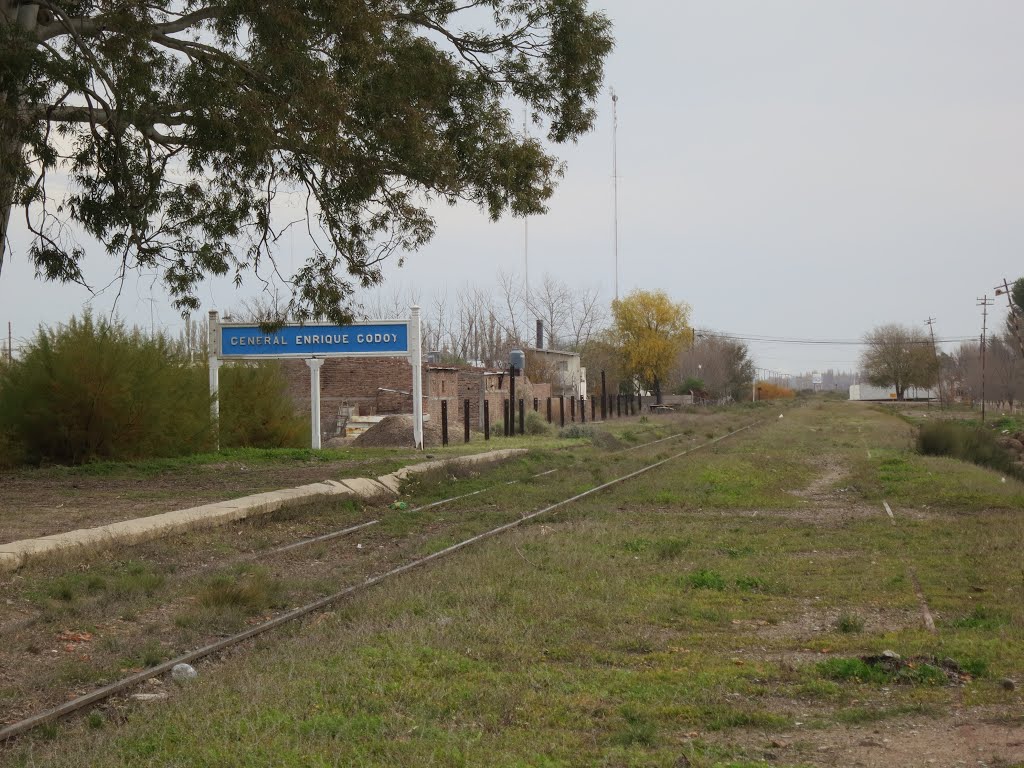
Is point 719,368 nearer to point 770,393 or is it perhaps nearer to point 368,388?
point 770,393

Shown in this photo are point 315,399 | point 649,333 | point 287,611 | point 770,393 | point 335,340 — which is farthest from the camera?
point 770,393

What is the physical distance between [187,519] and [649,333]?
292ft

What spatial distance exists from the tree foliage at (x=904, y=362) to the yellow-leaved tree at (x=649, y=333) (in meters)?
42.0

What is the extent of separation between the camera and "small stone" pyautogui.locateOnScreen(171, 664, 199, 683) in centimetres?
677

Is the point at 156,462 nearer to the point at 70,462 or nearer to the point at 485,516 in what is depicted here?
the point at 70,462

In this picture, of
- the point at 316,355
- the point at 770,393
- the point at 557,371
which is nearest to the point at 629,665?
the point at 316,355

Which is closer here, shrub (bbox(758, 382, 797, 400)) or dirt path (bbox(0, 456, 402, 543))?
dirt path (bbox(0, 456, 402, 543))

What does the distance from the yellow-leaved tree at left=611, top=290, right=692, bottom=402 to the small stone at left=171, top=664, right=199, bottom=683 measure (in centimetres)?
9400

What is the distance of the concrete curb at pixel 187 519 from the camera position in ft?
36.3

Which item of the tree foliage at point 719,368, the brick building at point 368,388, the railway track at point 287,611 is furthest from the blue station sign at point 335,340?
the tree foliage at point 719,368

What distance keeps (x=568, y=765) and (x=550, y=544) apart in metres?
7.23

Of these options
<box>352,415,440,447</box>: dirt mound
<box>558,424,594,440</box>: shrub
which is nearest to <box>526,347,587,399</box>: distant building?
<box>558,424,594,440</box>: shrub

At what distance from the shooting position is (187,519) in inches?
539

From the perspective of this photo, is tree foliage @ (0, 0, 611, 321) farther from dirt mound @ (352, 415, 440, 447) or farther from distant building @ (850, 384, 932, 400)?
distant building @ (850, 384, 932, 400)
